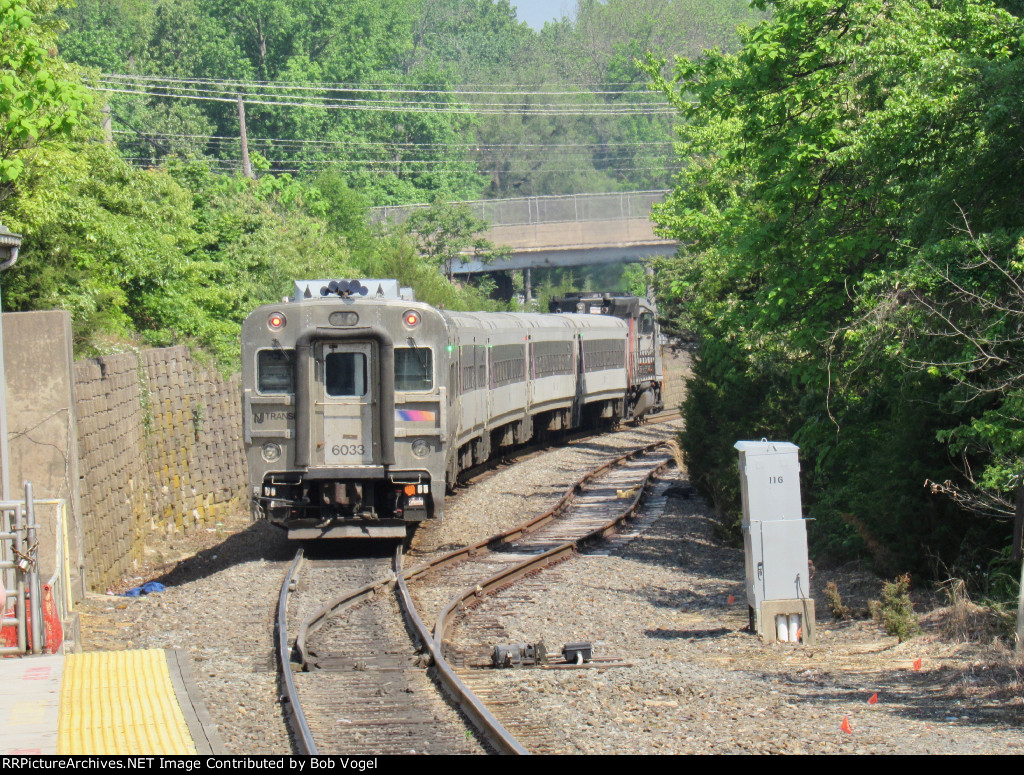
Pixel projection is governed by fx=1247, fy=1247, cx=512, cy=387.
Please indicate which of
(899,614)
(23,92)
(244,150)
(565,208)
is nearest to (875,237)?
(899,614)

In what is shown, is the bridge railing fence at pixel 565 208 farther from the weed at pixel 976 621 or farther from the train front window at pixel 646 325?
the weed at pixel 976 621

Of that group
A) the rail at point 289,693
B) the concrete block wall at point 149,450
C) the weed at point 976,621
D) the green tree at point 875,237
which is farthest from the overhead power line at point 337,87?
the weed at point 976,621

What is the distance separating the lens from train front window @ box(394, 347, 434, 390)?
15.3 meters

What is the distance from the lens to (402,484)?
49.9 feet

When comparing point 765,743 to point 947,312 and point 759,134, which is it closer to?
point 947,312

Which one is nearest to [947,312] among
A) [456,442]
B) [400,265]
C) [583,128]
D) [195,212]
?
[456,442]

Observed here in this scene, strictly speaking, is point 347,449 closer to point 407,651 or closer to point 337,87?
point 407,651

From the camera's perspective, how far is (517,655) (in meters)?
9.98

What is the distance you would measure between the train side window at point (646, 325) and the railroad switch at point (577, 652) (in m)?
29.8

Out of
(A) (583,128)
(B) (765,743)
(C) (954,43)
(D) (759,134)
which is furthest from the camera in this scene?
(A) (583,128)

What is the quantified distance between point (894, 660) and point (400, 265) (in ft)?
102

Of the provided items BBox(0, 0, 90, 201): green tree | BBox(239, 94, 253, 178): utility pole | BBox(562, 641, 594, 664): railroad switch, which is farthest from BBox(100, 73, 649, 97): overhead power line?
BBox(562, 641, 594, 664): railroad switch

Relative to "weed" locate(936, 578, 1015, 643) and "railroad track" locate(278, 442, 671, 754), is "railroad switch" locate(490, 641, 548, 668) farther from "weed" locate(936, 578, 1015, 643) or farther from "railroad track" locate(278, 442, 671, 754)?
"weed" locate(936, 578, 1015, 643)

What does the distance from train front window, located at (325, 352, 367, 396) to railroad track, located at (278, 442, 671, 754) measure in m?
2.05
